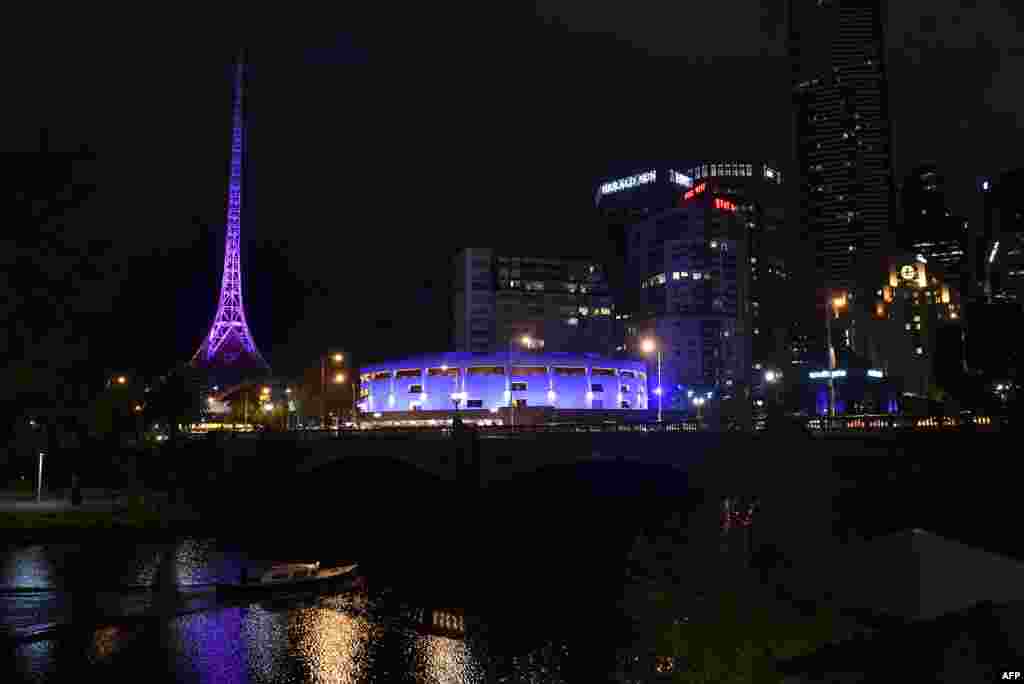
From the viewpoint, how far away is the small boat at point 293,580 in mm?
37875

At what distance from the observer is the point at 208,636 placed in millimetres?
31109

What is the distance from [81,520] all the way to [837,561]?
49563mm

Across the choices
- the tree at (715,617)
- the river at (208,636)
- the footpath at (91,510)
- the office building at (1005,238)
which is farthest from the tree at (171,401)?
the office building at (1005,238)

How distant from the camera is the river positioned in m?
27.0

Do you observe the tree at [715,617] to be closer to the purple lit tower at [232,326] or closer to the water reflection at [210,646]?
the water reflection at [210,646]

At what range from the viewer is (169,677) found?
86.8ft

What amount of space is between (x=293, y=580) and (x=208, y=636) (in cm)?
750

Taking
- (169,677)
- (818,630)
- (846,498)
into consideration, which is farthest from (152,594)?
(846,498)

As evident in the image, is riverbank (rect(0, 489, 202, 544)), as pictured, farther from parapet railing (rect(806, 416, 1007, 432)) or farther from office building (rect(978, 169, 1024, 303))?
office building (rect(978, 169, 1024, 303))

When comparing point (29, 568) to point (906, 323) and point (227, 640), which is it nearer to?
point (227, 640)

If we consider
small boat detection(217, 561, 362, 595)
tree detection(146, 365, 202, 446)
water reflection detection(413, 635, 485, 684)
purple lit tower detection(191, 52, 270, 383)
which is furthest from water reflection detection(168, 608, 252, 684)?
purple lit tower detection(191, 52, 270, 383)

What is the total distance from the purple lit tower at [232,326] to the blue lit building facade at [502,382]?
52.9m

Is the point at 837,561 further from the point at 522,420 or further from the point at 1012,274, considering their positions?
the point at 1012,274

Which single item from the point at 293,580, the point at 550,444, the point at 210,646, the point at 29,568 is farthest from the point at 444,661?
the point at 29,568
